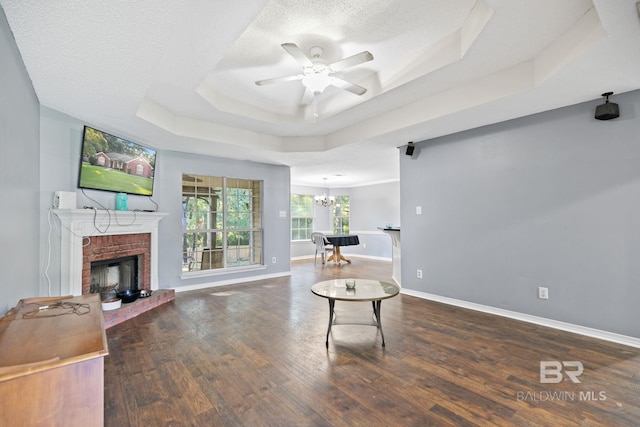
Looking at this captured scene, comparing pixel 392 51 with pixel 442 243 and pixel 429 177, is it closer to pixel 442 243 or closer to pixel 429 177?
pixel 429 177

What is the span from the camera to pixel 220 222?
5570mm

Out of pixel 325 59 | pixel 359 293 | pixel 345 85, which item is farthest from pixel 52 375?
pixel 325 59

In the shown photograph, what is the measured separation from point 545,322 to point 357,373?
2435 mm

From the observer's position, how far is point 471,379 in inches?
84.9

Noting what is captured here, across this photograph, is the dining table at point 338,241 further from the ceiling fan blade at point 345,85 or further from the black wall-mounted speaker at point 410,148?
the ceiling fan blade at point 345,85

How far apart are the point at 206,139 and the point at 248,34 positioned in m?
2.10

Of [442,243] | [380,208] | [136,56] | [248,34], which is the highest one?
[248,34]

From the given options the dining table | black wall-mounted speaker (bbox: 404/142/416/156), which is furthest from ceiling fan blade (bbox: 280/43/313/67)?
the dining table

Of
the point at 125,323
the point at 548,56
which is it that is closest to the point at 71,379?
the point at 125,323

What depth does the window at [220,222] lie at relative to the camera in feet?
17.2

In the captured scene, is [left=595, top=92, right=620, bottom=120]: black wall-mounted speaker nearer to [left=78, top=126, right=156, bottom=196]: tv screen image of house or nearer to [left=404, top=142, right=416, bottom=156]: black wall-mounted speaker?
[left=404, top=142, right=416, bottom=156]: black wall-mounted speaker

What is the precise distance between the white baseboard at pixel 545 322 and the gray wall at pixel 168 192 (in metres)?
3.23

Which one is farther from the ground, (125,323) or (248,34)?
(248,34)

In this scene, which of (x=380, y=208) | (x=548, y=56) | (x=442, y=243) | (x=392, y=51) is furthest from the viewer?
(x=380, y=208)
